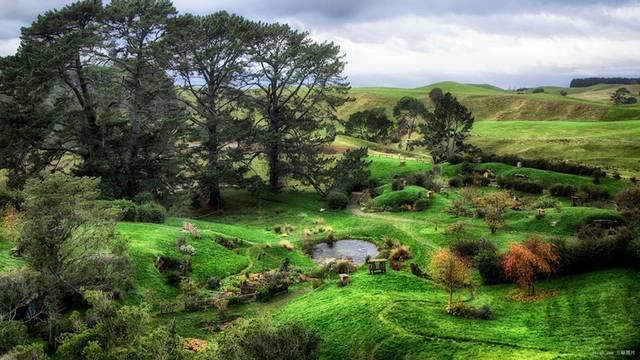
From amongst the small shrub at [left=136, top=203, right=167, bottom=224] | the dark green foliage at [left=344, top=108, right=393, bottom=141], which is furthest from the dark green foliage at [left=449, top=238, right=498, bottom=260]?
the dark green foliage at [left=344, top=108, right=393, bottom=141]

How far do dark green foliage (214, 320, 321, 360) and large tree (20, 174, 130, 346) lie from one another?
320 inches

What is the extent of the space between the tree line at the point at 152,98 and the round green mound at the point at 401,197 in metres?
6.70

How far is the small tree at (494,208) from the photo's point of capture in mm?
35500

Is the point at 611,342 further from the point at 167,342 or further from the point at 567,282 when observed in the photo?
the point at 167,342

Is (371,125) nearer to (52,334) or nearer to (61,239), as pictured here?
(61,239)

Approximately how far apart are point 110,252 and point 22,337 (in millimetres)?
7608

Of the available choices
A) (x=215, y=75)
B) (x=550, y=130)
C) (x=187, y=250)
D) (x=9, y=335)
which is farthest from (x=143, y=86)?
(x=550, y=130)

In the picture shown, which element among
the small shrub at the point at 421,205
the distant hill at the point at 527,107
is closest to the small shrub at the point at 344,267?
the small shrub at the point at 421,205

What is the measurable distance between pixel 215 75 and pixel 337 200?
1799 centimetres

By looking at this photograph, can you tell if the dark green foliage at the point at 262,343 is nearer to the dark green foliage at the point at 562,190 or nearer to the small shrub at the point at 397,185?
the small shrub at the point at 397,185

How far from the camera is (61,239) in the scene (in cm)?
2003

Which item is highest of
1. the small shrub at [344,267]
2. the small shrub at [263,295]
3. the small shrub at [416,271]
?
the small shrub at [416,271]

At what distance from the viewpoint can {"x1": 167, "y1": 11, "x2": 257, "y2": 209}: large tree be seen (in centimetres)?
4944

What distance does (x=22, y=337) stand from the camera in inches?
696
